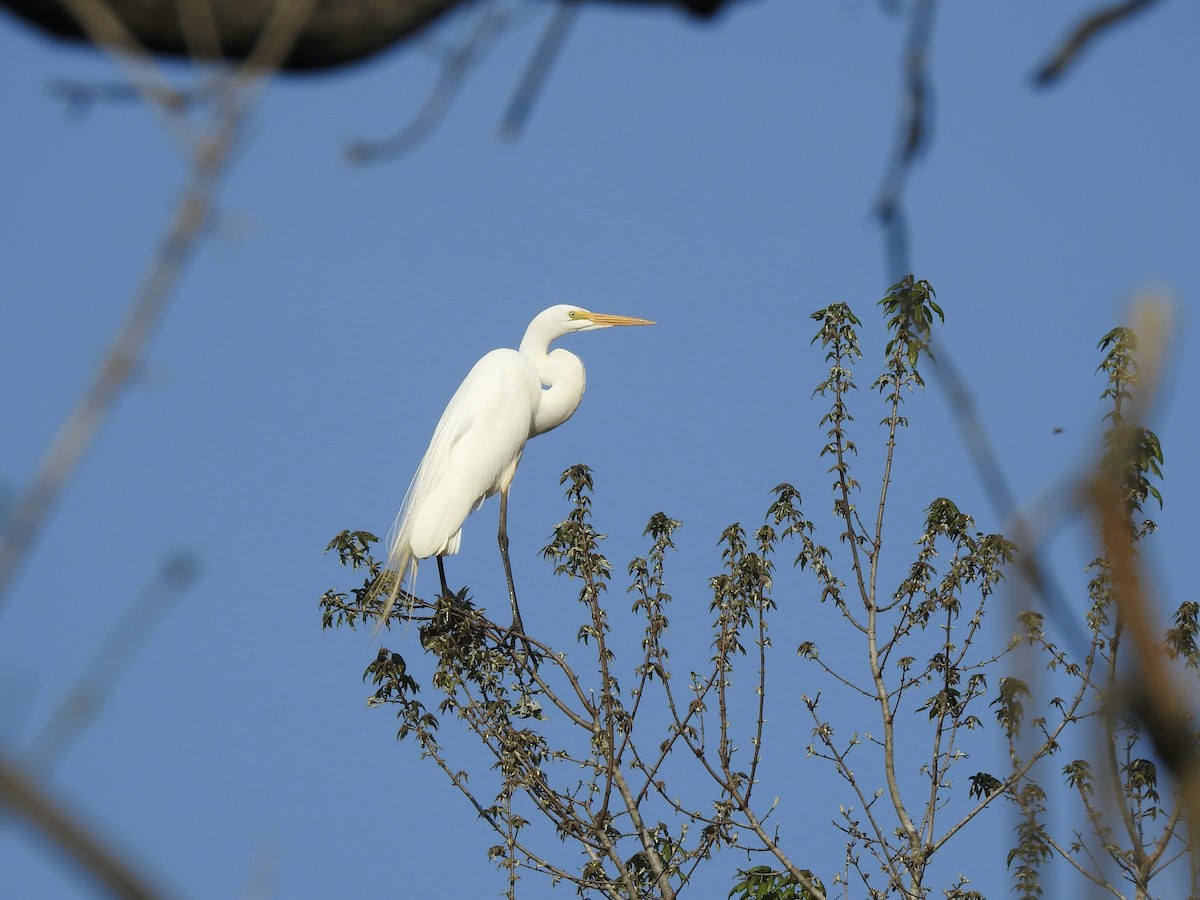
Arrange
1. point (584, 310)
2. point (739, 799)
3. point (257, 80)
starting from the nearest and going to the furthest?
point (257, 80) < point (739, 799) < point (584, 310)

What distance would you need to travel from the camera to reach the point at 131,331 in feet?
2.64

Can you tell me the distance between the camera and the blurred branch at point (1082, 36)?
52.4 inches

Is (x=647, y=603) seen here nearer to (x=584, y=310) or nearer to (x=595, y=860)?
(x=595, y=860)

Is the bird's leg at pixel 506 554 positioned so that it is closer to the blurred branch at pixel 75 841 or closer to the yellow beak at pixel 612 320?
the yellow beak at pixel 612 320

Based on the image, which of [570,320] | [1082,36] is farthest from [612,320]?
[1082,36]

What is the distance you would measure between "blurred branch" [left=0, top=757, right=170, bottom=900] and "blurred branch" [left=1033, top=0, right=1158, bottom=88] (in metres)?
1.04

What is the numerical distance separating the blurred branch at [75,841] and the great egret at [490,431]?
19.5ft

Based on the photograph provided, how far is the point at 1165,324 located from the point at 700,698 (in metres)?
4.67

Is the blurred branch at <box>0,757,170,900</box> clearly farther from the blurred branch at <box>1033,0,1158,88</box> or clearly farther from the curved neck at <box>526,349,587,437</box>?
the curved neck at <box>526,349,587,437</box>

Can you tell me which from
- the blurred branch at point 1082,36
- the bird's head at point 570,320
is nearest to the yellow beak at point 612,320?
the bird's head at point 570,320

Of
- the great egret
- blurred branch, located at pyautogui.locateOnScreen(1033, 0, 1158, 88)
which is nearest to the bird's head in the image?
the great egret

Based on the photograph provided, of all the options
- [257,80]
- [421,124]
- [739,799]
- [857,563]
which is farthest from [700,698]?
[257,80]

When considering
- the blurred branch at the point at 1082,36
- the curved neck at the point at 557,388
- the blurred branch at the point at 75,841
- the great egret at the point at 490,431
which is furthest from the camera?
the curved neck at the point at 557,388

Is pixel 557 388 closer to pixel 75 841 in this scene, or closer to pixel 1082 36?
pixel 1082 36
